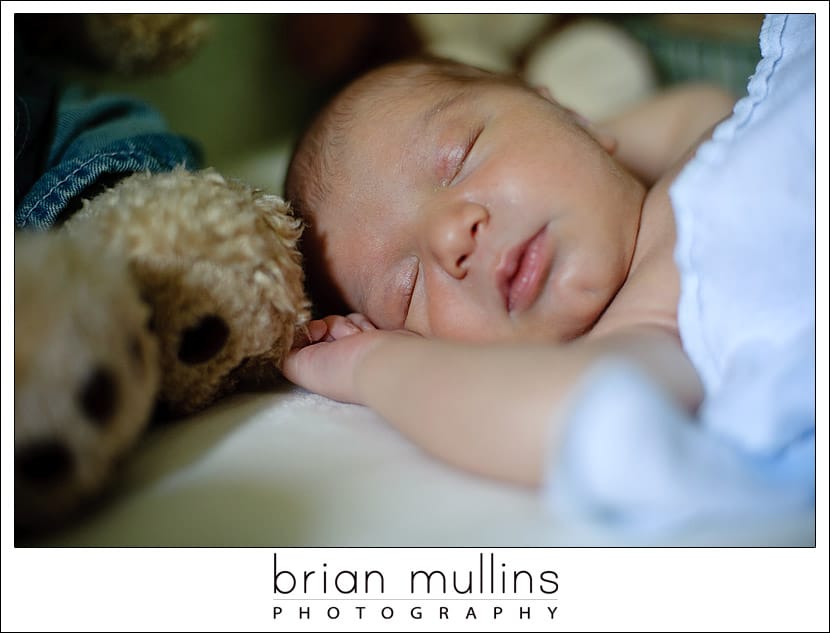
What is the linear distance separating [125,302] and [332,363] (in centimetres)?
28

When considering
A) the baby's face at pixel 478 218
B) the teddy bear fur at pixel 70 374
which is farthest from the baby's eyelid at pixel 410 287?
the teddy bear fur at pixel 70 374

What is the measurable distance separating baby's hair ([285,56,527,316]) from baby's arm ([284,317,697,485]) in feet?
0.93

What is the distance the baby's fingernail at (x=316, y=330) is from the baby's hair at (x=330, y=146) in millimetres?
113

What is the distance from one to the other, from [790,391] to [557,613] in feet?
0.85

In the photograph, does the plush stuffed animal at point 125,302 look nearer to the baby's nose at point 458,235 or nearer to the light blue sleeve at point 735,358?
the baby's nose at point 458,235

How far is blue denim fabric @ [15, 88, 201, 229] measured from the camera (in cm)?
86

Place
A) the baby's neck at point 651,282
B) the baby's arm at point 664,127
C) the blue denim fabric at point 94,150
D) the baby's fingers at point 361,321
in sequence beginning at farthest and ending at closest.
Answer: the baby's arm at point 664,127, the baby's fingers at point 361,321, the blue denim fabric at point 94,150, the baby's neck at point 651,282

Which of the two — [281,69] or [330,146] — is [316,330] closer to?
[330,146]

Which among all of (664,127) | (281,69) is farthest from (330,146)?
(281,69)

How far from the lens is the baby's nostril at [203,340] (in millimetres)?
704

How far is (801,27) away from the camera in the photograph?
2.78 ft

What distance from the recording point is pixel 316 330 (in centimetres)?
90

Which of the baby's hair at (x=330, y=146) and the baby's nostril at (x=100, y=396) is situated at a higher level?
the baby's hair at (x=330, y=146)

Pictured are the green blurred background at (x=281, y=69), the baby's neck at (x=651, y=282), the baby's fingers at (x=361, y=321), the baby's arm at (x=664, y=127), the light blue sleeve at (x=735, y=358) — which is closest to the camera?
the light blue sleeve at (x=735, y=358)
